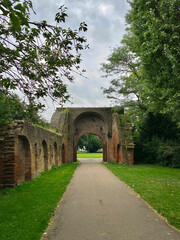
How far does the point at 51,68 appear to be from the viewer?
4.99 meters

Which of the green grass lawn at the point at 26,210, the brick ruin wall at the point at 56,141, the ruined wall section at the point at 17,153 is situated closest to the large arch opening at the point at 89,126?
the brick ruin wall at the point at 56,141

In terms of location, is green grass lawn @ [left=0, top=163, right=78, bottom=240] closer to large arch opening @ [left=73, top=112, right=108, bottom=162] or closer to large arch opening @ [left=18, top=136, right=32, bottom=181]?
large arch opening @ [left=18, top=136, right=32, bottom=181]

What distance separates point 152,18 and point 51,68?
614cm

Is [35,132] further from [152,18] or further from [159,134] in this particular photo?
[159,134]

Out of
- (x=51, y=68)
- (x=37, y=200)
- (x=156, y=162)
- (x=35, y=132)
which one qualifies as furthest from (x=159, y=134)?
(x=51, y=68)

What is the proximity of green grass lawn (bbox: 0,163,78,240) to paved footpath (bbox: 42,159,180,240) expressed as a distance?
275 mm

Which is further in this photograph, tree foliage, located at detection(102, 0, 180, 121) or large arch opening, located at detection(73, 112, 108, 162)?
large arch opening, located at detection(73, 112, 108, 162)

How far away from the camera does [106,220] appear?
505cm

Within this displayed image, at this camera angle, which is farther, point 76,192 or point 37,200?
point 76,192

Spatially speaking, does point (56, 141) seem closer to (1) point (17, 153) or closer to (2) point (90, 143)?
(1) point (17, 153)

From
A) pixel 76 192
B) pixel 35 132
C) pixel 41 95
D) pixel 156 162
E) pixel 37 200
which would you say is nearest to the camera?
pixel 41 95

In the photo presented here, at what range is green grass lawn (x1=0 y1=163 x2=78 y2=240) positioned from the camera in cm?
434

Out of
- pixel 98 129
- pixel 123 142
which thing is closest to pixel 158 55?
pixel 123 142

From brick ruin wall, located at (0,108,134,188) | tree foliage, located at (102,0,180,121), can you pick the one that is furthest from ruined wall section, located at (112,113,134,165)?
tree foliage, located at (102,0,180,121)
